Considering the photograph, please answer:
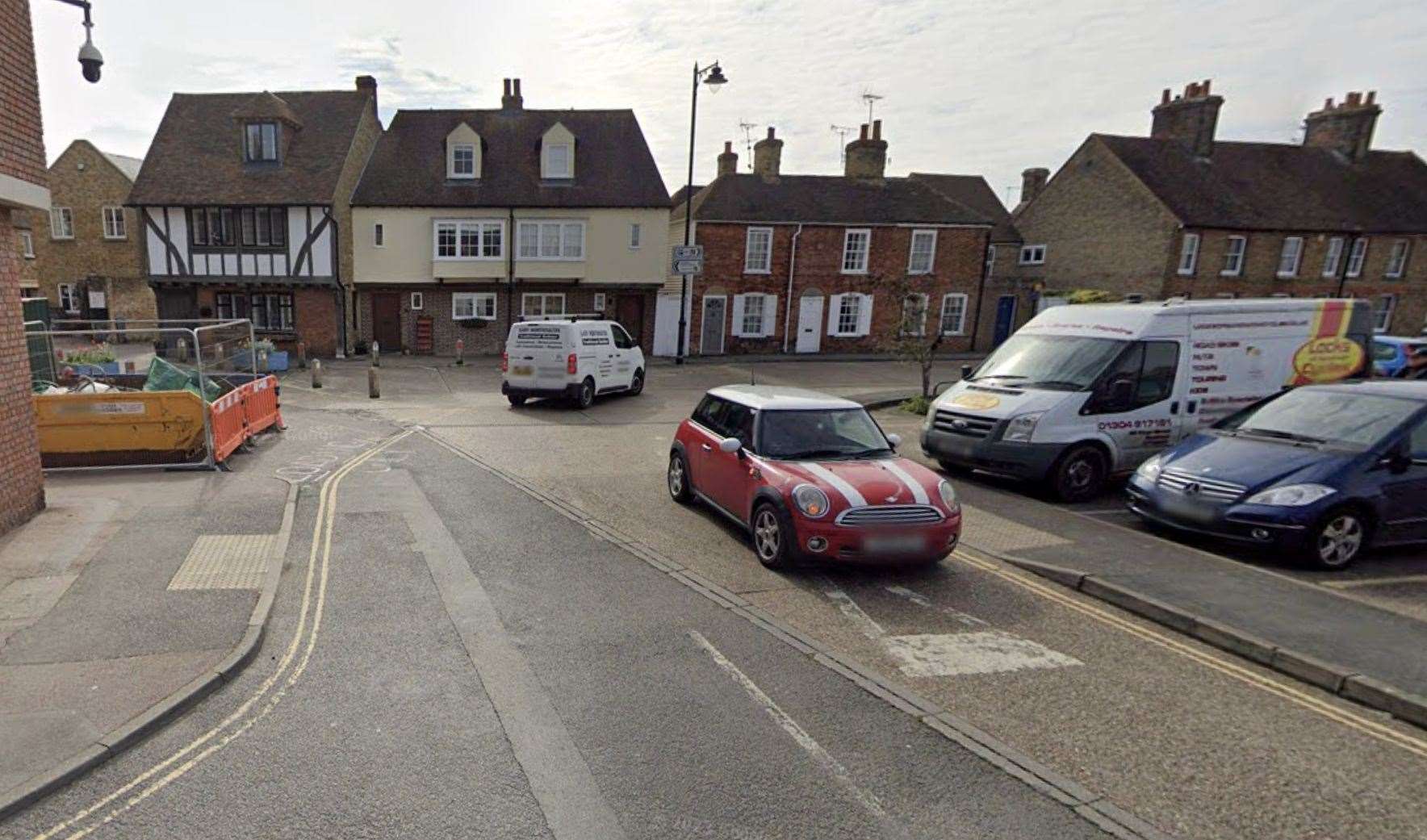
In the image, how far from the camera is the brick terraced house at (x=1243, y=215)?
28.4 metres


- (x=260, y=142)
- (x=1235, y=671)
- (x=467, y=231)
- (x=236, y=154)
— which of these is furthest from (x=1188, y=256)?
(x=236, y=154)

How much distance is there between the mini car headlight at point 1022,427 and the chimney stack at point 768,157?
2336 centimetres

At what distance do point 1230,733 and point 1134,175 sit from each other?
30.6 meters

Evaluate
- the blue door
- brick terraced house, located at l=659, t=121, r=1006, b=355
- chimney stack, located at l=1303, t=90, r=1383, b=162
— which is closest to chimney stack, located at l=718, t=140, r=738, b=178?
brick terraced house, located at l=659, t=121, r=1006, b=355

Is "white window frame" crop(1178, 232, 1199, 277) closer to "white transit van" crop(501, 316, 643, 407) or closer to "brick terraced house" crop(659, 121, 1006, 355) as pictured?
"brick terraced house" crop(659, 121, 1006, 355)

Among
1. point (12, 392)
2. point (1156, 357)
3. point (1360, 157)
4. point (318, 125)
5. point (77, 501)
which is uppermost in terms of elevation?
point (1360, 157)

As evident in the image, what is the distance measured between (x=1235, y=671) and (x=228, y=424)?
12.5 metres

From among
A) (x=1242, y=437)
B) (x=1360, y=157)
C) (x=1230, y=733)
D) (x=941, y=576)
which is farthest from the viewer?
(x=1360, y=157)

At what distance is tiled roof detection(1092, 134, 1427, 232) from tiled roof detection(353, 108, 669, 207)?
20321 mm

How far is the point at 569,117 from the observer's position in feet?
96.5

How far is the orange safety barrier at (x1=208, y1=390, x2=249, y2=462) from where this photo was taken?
Answer: 9.97 meters

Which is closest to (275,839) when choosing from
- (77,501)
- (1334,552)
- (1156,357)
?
(77,501)

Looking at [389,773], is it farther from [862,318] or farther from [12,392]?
[862,318]

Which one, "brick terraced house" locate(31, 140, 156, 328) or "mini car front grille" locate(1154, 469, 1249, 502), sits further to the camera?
"brick terraced house" locate(31, 140, 156, 328)
